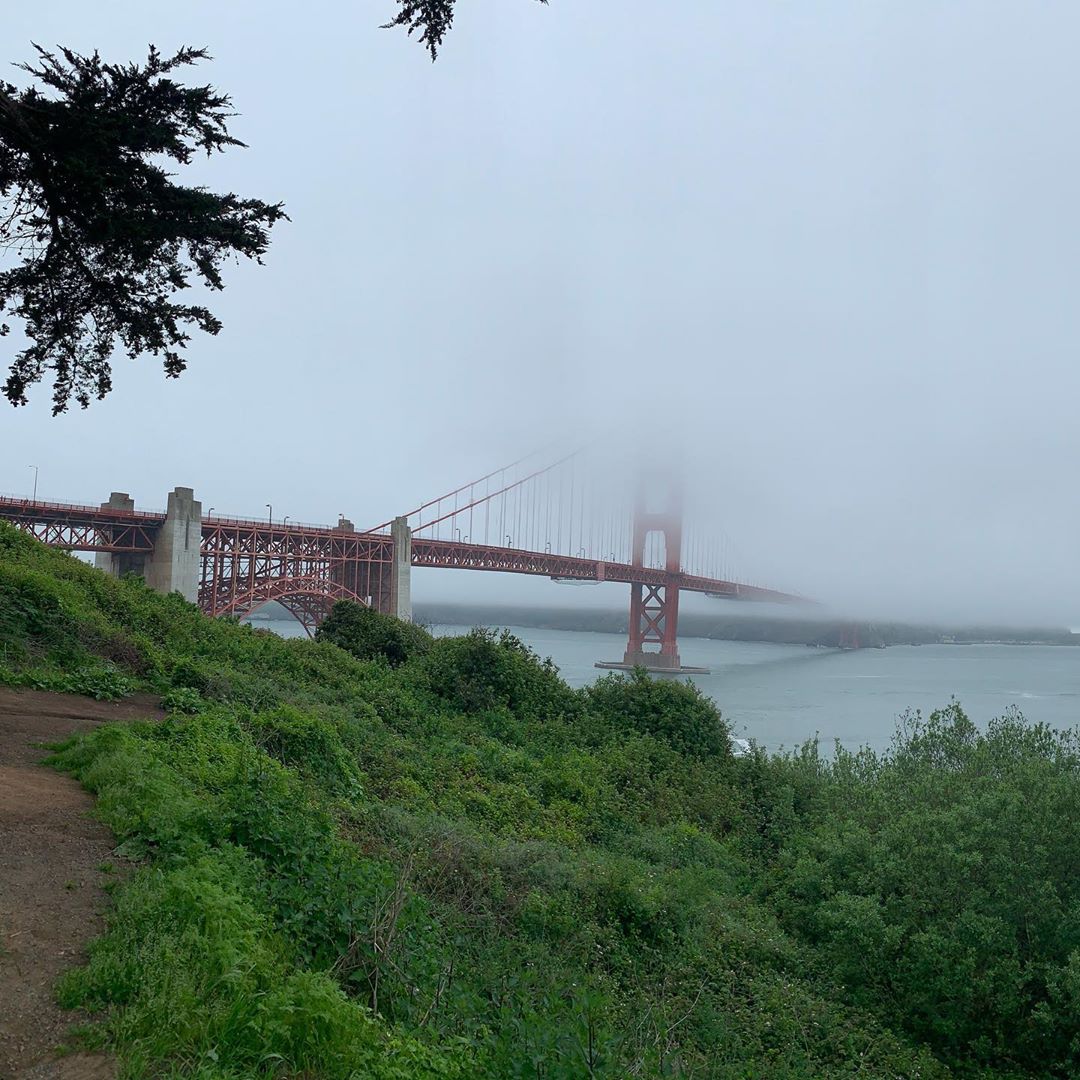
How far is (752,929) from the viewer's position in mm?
8312

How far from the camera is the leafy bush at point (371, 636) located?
19.6m

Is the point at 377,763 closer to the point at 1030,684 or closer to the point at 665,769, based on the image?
the point at 665,769

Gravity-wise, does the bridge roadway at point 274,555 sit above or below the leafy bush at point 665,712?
above

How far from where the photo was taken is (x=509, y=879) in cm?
732

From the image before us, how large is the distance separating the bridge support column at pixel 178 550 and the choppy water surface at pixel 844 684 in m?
10.2

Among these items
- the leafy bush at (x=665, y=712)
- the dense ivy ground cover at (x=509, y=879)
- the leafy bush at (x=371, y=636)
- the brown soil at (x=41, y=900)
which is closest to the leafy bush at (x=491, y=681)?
the dense ivy ground cover at (x=509, y=879)

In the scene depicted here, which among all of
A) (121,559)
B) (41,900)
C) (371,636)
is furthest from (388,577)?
(41,900)

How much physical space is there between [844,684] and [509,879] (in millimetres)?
43683

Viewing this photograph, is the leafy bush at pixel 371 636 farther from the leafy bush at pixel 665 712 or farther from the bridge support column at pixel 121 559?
the bridge support column at pixel 121 559

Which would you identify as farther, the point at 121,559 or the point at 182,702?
the point at 121,559

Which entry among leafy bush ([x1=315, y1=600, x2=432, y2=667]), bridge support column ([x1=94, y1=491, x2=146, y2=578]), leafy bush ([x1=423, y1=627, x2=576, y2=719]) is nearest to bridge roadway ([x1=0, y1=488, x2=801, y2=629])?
bridge support column ([x1=94, y1=491, x2=146, y2=578])

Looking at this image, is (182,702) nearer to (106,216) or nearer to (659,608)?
(106,216)

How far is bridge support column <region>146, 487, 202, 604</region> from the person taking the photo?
94.2ft

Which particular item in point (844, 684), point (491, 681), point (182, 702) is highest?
point (182, 702)
